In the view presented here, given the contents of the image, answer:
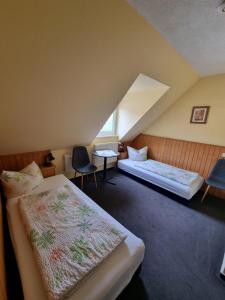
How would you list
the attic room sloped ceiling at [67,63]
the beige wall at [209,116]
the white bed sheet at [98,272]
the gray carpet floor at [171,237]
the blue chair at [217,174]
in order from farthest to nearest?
the beige wall at [209,116] → the blue chair at [217,174] → the gray carpet floor at [171,237] → the attic room sloped ceiling at [67,63] → the white bed sheet at [98,272]

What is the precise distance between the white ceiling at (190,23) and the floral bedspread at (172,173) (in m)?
2.02

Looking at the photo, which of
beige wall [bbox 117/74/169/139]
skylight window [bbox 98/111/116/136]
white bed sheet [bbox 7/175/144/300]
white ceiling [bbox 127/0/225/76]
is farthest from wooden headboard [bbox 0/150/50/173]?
white ceiling [bbox 127/0/225/76]

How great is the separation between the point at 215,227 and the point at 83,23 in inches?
117

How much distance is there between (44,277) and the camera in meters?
0.89

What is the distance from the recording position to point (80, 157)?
3.00 meters

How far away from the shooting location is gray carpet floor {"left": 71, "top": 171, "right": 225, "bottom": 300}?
128cm

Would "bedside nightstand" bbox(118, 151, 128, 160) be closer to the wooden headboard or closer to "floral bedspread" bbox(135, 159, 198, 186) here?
"floral bedspread" bbox(135, 159, 198, 186)

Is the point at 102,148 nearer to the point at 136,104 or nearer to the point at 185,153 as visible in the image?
the point at 136,104

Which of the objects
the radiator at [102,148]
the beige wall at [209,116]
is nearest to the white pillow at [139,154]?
the radiator at [102,148]

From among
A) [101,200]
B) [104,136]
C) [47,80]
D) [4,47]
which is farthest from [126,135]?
[4,47]

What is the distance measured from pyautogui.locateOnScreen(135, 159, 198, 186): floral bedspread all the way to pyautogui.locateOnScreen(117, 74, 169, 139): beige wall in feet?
3.40

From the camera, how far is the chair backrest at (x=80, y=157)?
2.88 metres

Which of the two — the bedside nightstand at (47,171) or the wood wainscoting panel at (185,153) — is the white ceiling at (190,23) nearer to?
the wood wainscoting panel at (185,153)

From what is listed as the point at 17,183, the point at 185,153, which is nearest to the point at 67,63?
the point at 17,183
